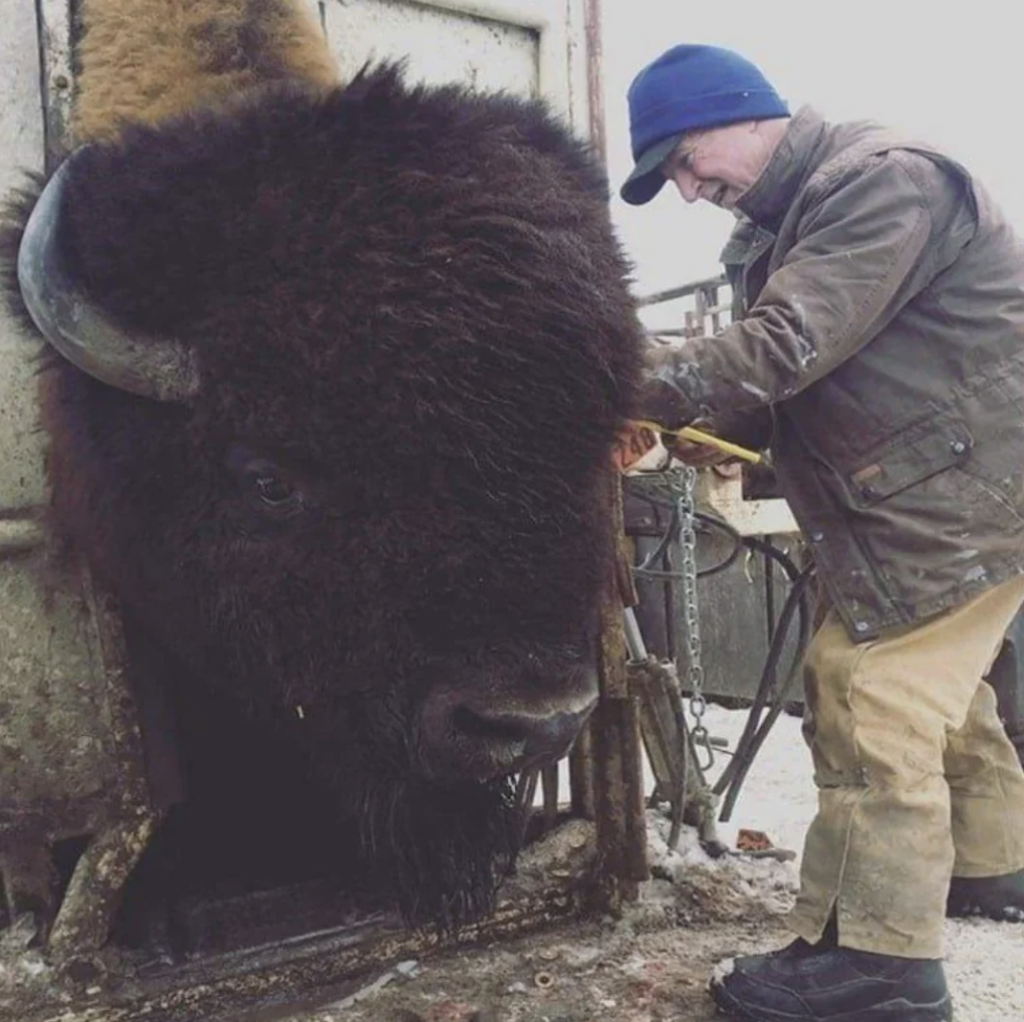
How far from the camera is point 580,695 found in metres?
2.33

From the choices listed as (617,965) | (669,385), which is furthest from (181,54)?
(617,965)

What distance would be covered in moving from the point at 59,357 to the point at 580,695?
141cm

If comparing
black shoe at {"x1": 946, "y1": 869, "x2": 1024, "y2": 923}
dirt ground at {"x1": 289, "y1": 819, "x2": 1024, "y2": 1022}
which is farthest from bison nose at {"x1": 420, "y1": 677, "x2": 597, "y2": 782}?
black shoe at {"x1": 946, "y1": 869, "x2": 1024, "y2": 923}

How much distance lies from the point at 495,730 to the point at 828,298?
1229 millimetres

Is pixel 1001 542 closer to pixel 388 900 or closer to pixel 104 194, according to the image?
pixel 388 900

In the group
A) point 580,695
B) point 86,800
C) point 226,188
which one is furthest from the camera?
point 86,800

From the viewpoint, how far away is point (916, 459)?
9.41 feet

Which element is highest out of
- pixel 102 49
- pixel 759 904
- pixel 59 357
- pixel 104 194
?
pixel 102 49

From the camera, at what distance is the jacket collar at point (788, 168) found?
311 cm

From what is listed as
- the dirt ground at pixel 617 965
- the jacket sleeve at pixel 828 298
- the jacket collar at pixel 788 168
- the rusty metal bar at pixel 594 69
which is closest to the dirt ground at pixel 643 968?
the dirt ground at pixel 617 965

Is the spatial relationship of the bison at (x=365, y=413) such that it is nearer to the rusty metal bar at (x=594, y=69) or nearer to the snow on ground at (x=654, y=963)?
the snow on ground at (x=654, y=963)

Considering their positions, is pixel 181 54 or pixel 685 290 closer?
pixel 181 54

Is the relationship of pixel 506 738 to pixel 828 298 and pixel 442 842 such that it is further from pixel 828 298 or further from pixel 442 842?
pixel 828 298

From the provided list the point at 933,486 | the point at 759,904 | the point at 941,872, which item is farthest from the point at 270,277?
the point at 759,904
